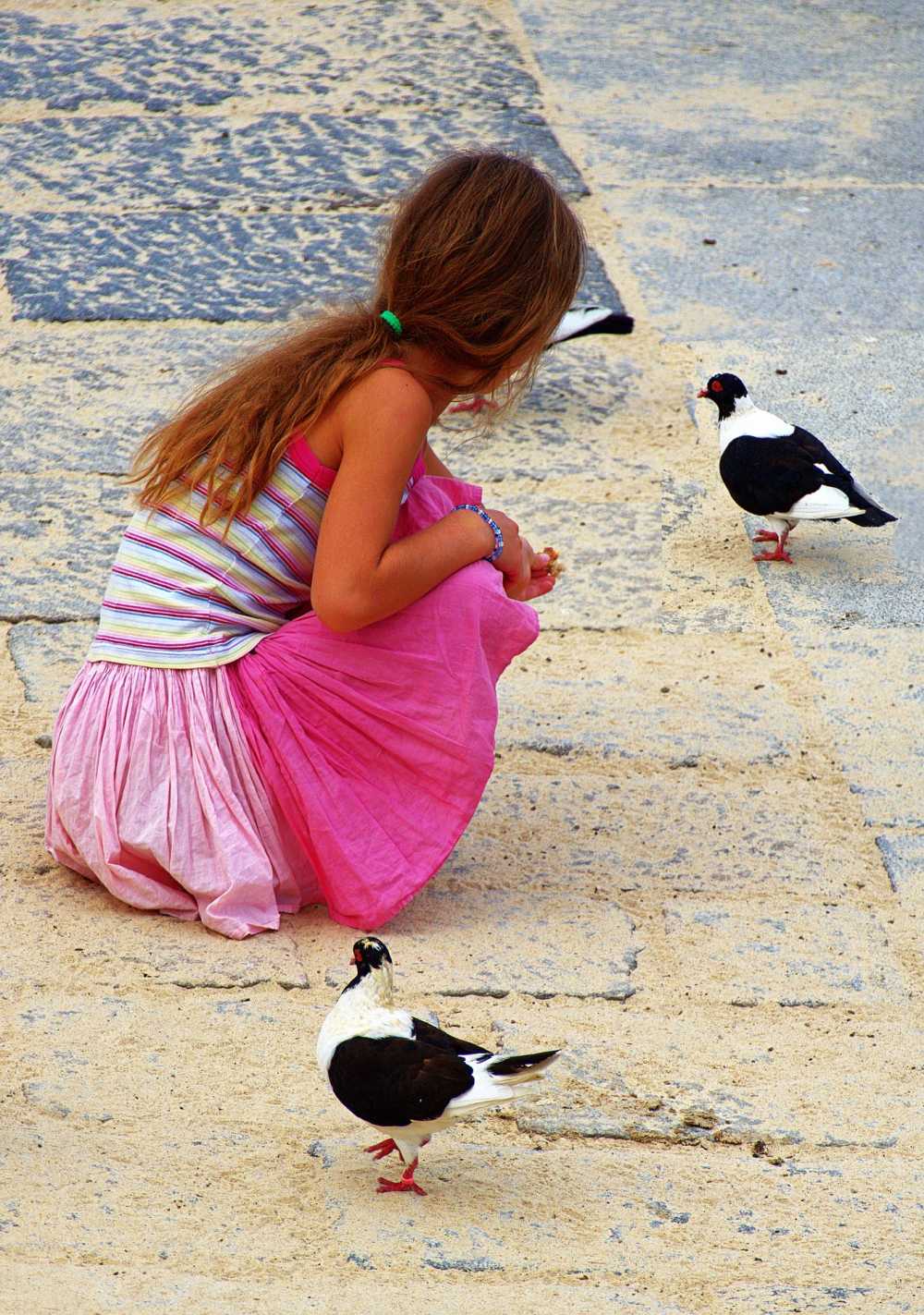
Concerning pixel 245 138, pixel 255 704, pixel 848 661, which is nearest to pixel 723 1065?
pixel 255 704

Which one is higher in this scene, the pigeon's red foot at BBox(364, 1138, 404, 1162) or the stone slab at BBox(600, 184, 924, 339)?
the stone slab at BBox(600, 184, 924, 339)

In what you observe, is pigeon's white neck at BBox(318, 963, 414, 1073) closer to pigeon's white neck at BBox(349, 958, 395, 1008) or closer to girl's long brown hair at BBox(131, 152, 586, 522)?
pigeon's white neck at BBox(349, 958, 395, 1008)

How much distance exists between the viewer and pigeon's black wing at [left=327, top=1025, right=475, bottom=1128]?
228 centimetres

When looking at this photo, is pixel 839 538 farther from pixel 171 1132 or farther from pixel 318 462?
pixel 171 1132

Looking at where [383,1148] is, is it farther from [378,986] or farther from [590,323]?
[590,323]

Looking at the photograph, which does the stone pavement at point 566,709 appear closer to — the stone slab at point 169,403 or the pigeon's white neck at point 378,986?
the stone slab at point 169,403

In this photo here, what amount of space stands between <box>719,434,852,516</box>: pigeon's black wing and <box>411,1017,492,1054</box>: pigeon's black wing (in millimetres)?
2617

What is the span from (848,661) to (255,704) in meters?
1.87

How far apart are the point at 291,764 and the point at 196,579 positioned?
0.40 m

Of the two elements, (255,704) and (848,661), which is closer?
(255,704)

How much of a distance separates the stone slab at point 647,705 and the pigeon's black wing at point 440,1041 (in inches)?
60.1

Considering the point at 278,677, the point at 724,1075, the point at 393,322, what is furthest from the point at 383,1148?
the point at 393,322

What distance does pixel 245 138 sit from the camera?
7.14m

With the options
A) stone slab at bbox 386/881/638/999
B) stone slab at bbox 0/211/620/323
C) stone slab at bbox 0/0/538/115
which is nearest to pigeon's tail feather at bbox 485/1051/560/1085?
stone slab at bbox 386/881/638/999
